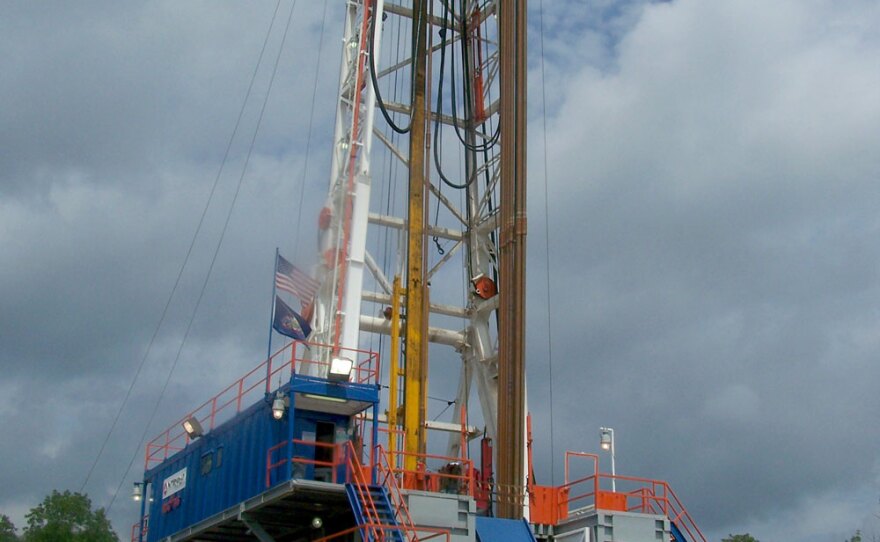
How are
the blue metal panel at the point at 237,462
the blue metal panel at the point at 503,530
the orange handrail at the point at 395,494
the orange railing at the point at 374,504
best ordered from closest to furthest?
1. the orange railing at the point at 374,504
2. the orange handrail at the point at 395,494
3. the blue metal panel at the point at 237,462
4. the blue metal panel at the point at 503,530

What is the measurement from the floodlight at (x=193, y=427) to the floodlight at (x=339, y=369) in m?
6.10

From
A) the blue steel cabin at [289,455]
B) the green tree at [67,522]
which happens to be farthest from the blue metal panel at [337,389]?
the green tree at [67,522]

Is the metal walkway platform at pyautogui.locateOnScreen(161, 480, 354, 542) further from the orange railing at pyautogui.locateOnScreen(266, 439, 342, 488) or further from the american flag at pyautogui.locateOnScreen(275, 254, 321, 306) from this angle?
the american flag at pyautogui.locateOnScreen(275, 254, 321, 306)

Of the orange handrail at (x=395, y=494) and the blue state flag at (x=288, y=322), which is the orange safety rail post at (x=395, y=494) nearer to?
the orange handrail at (x=395, y=494)

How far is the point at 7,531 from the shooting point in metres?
74.3

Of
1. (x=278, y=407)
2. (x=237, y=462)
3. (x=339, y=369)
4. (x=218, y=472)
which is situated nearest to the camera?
(x=278, y=407)

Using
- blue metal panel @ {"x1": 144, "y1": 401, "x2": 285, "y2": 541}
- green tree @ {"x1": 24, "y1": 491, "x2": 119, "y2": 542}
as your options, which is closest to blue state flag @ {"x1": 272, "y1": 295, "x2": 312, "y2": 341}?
blue metal panel @ {"x1": 144, "y1": 401, "x2": 285, "y2": 541}

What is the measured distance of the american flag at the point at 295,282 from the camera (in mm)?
30023

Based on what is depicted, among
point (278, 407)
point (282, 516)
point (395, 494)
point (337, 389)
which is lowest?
point (395, 494)

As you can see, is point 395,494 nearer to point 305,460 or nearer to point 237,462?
point 305,460

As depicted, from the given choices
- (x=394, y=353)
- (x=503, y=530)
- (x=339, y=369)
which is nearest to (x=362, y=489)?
(x=339, y=369)

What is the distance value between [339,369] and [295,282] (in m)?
5.76

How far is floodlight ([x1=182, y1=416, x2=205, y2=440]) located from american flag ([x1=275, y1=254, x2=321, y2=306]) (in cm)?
414

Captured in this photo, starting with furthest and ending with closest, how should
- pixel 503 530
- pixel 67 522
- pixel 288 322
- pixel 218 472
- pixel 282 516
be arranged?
1. pixel 67 522
2. pixel 288 322
3. pixel 218 472
4. pixel 282 516
5. pixel 503 530
